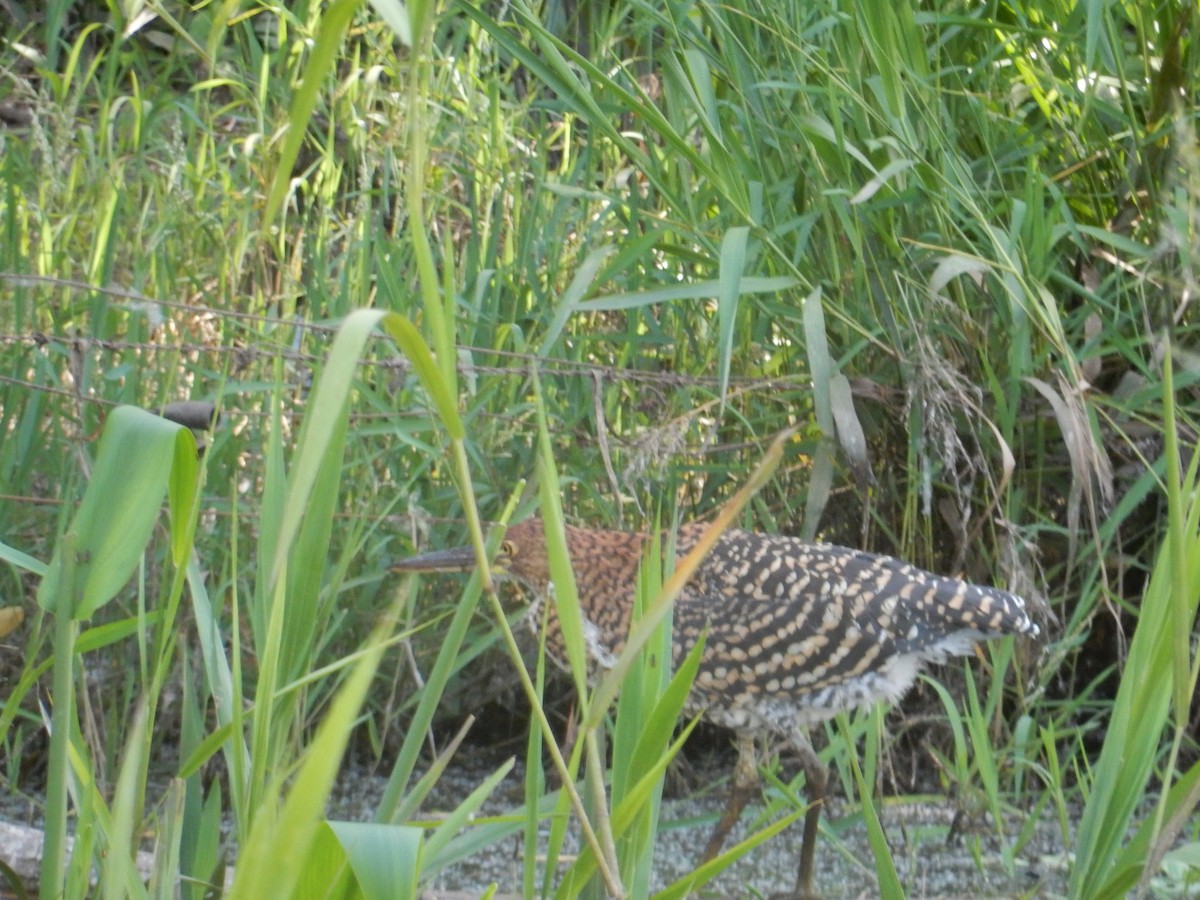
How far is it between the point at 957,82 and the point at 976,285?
1.71 feet

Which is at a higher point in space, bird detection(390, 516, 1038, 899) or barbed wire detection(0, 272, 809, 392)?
barbed wire detection(0, 272, 809, 392)

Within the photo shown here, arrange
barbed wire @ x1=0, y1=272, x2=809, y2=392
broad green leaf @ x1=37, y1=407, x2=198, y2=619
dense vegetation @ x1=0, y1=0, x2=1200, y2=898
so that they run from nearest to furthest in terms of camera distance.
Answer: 1. broad green leaf @ x1=37, y1=407, x2=198, y2=619
2. barbed wire @ x1=0, y1=272, x2=809, y2=392
3. dense vegetation @ x1=0, y1=0, x2=1200, y2=898

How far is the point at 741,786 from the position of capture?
9.12ft

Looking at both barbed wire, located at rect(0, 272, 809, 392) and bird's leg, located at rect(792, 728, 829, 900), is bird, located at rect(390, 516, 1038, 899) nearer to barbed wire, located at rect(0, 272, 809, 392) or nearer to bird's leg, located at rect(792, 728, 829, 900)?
bird's leg, located at rect(792, 728, 829, 900)

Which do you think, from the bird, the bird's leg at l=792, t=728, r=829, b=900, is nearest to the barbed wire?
the bird

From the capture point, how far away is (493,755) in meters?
3.33

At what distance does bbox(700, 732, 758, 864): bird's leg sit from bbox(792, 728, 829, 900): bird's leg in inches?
3.9

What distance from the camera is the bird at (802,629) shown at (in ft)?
8.34

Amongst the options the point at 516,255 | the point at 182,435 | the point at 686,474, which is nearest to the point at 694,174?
the point at 516,255

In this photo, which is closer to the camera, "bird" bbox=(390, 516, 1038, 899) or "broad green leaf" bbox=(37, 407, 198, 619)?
"broad green leaf" bbox=(37, 407, 198, 619)

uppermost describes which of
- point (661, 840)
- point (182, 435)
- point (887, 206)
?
point (887, 206)

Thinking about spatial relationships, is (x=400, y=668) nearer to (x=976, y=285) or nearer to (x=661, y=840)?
(x=661, y=840)

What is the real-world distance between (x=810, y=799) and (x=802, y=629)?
41 centimetres

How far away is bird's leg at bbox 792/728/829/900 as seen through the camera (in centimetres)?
261
